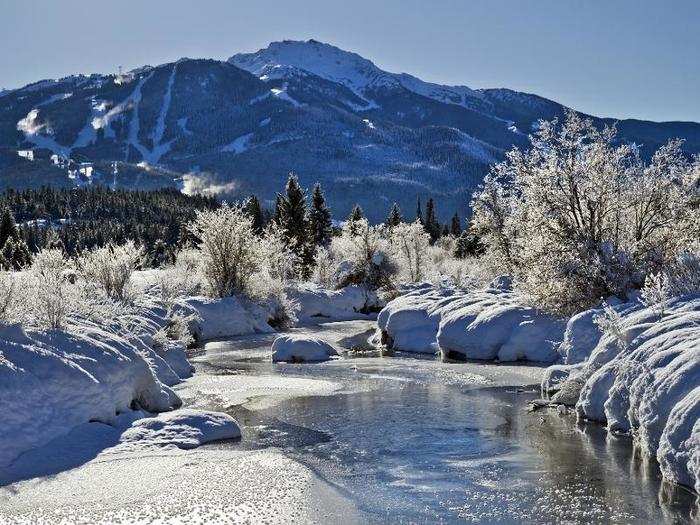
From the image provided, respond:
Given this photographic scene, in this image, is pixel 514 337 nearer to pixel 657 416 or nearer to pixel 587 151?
pixel 587 151

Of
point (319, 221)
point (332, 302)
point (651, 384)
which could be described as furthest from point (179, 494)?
point (319, 221)

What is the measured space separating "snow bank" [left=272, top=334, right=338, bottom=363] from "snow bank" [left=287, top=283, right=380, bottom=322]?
18511 millimetres

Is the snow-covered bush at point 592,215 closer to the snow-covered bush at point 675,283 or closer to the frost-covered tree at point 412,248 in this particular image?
the snow-covered bush at point 675,283

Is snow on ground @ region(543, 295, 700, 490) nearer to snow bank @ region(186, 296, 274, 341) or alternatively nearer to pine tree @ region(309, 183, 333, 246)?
snow bank @ region(186, 296, 274, 341)

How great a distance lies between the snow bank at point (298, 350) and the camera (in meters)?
26.1

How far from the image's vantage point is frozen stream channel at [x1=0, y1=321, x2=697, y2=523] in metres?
9.33

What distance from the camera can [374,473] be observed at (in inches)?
441

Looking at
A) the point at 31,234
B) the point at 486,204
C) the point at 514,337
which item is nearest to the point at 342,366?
the point at 514,337

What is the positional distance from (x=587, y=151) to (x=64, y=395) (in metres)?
20.7

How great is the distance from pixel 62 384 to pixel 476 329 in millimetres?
15692

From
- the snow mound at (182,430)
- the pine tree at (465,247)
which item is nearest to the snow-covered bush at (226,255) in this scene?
the snow mound at (182,430)

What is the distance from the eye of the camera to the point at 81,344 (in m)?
14.0

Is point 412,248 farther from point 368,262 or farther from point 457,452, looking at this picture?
point 457,452

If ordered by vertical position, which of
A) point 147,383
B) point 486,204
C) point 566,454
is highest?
point 486,204
